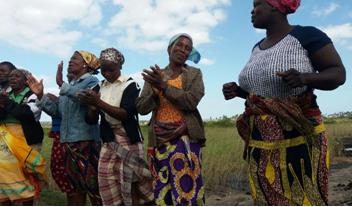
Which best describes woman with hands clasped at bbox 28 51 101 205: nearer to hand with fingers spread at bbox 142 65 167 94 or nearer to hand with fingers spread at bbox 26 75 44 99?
hand with fingers spread at bbox 26 75 44 99

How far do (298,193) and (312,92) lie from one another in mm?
536

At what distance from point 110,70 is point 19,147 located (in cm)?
126

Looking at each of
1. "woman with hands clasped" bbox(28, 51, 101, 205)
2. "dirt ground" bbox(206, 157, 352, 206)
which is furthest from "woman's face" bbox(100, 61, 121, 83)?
"dirt ground" bbox(206, 157, 352, 206)

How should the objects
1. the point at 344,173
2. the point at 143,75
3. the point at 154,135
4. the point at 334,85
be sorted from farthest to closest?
the point at 344,173 < the point at 154,135 < the point at 143,75 < the point at 334,85

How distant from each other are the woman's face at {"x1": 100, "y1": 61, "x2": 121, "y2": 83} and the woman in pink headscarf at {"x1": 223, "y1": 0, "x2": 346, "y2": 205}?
177 cm

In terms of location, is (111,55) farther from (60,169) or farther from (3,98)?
(60,169)

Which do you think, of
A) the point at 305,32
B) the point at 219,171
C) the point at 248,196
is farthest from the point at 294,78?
the point at 219,171

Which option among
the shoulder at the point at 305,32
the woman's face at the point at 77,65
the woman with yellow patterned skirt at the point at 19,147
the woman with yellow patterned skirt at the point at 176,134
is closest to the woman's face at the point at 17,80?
the woman with yellow patterned skirt at the point at 19,147

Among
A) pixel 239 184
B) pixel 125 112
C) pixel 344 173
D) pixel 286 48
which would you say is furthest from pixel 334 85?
pixel 344 173

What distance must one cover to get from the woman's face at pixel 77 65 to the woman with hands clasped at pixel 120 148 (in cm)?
46

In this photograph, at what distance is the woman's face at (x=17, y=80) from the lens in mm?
4484

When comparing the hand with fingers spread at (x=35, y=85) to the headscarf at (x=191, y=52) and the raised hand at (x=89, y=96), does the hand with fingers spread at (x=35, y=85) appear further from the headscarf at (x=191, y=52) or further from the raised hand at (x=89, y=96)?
the headscarf at (x=191, y=52)

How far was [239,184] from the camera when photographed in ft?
28.1

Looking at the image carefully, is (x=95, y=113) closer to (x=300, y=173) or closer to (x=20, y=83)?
(x=20, y=83)
